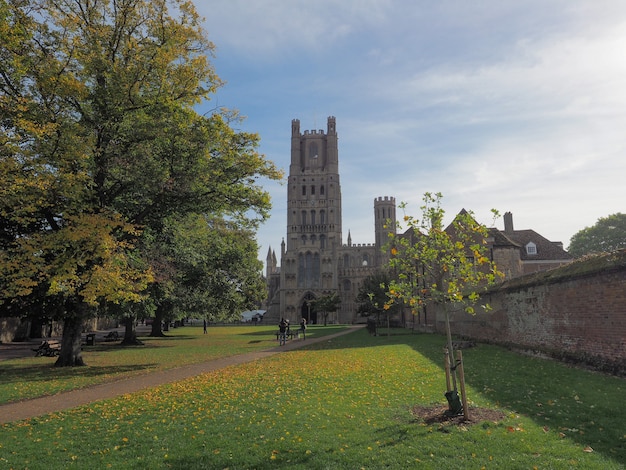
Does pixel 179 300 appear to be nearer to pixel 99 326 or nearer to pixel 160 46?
pixel 160 46

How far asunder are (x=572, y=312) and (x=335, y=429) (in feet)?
32.0

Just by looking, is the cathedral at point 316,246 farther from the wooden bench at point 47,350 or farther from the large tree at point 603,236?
the wooden bench at point 47,350

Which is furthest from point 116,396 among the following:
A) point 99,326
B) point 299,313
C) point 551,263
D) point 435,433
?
point 299,313

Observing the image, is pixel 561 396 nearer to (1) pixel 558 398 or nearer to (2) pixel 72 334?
(1) pixel 558 398

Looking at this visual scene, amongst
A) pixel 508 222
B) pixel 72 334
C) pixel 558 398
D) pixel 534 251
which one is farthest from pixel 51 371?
pixel 508 222

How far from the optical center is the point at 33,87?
13406 mm

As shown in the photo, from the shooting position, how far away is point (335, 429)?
647 centimetres

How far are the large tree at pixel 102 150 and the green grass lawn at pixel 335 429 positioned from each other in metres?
5.61

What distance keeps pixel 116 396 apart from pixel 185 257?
1464 cm

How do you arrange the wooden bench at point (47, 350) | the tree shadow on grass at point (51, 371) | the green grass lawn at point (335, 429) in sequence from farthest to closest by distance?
the wooden bench at point (47, 350), the tree shadow on grass at point (51, 371), the green grass lawn at point (335, 429)

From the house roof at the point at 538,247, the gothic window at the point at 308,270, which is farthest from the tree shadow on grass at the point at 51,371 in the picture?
the gothic window at the point at 308,270

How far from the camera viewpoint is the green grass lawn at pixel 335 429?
5.32 meters

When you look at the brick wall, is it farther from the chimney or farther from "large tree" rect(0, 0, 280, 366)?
the chimney

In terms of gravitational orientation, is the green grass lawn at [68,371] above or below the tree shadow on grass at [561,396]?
below
